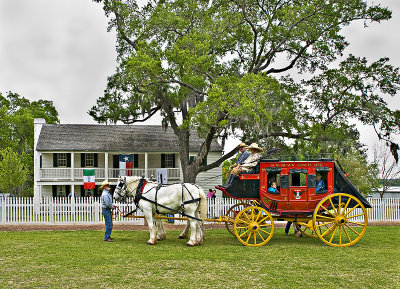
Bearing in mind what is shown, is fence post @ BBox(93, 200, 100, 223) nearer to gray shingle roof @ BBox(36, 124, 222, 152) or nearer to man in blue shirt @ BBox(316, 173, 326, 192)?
man in blue shirt @ BBox(316, 173, 326, 192)

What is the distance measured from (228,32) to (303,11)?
4202 millimetres

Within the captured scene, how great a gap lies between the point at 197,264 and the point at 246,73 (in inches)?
647

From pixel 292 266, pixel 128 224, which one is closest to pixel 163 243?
pixel 292 266

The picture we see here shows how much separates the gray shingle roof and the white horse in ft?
67.8

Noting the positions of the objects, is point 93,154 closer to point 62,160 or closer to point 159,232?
point 62,160

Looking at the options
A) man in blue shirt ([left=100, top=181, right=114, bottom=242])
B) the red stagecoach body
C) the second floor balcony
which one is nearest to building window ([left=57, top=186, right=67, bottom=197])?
the second floor balcony

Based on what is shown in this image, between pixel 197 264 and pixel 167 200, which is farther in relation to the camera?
pixel 167 200

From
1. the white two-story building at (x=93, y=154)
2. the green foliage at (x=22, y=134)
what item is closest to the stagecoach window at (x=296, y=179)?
the white two-story building at (x=93, y=154)

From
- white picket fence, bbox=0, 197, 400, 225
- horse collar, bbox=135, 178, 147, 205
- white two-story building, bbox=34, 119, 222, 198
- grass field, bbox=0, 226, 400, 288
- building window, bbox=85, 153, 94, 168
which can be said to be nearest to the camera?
grass field, bbox=0, 226, 400, 288

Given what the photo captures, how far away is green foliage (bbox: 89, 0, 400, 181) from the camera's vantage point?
22.9 metres

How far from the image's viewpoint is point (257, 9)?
84.8 feet

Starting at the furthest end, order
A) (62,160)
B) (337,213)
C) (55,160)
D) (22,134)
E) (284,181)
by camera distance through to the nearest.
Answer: (22,134) → (62,160) → (55,160) → (284,181) → (337,213)

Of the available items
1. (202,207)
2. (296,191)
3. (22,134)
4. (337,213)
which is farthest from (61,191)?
(337,213)

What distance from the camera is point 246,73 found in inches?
965
